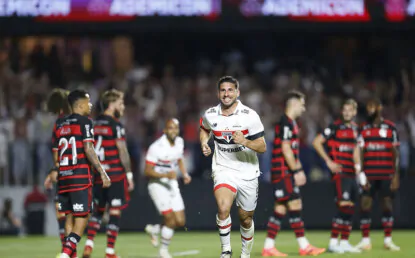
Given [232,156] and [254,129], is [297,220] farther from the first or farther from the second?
[254,129]

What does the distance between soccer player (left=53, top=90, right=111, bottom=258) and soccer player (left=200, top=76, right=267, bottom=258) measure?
1.43 meters

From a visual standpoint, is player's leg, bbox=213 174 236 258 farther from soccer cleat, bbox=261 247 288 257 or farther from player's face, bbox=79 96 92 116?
soccer cleat, bbox=261 247 288 257

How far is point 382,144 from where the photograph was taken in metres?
14.7

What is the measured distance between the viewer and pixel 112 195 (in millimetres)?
13172

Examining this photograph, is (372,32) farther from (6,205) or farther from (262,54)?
(6,205)

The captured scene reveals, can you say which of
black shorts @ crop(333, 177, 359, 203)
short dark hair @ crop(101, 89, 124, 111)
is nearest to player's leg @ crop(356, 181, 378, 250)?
black shorts @ crop(333, 177, 359, 203)

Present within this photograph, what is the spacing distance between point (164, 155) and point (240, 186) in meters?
3.32

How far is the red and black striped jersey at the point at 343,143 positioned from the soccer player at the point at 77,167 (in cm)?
453

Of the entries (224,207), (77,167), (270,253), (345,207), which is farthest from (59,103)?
(345,207)

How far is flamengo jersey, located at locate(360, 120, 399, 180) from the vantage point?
14664mm

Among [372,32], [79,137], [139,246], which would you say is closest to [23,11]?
[139,246]

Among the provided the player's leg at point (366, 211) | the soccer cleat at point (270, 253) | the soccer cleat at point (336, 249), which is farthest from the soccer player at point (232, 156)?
the player's leg at point (366, 211)

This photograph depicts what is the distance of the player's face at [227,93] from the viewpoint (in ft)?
34.6

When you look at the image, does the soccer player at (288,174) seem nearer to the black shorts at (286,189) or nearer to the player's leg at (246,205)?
the black shorts at (286,189)
